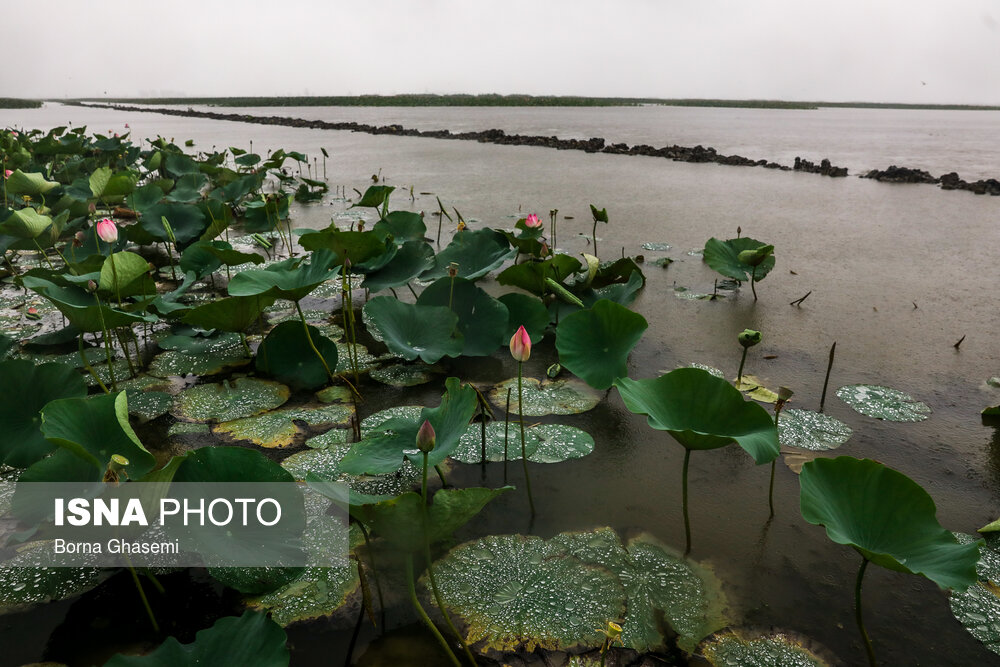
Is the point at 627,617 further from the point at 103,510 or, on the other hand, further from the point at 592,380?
the point at 103,510

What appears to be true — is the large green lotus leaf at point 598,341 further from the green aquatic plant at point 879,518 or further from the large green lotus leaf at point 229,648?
the large green lotus leaf at point 229,648

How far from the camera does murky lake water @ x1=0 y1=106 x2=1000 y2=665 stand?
1126mm

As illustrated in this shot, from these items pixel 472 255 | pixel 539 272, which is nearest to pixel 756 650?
pixel 539 272

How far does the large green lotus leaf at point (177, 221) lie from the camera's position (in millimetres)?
3125

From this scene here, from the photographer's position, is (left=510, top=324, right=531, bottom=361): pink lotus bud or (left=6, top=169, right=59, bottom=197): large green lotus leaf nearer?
(left=510, top=324, right=531, bottom=361): pink lotus bud

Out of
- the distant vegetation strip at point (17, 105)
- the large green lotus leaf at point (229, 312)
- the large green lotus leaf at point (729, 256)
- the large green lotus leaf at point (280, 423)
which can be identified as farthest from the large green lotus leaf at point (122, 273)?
the distant vegetation strip at point (17, 105)

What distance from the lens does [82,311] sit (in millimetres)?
1743

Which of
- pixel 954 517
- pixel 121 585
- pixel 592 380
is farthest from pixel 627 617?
pixel 121 585

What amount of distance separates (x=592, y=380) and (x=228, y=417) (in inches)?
45.8

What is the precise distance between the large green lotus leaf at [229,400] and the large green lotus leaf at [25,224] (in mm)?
1376

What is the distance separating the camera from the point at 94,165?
6641 millimetres

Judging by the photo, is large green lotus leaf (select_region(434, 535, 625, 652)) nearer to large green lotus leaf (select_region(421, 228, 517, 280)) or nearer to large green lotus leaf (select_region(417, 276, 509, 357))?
large green lotus leaf (select_region(417, 276, 509, 357))

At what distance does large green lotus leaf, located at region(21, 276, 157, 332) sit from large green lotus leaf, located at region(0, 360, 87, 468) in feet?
1.09

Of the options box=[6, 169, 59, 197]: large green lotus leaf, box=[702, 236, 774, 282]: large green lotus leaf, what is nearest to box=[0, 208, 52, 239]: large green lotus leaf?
box=[6, 169, 59, 197]: large green lotus leaf
